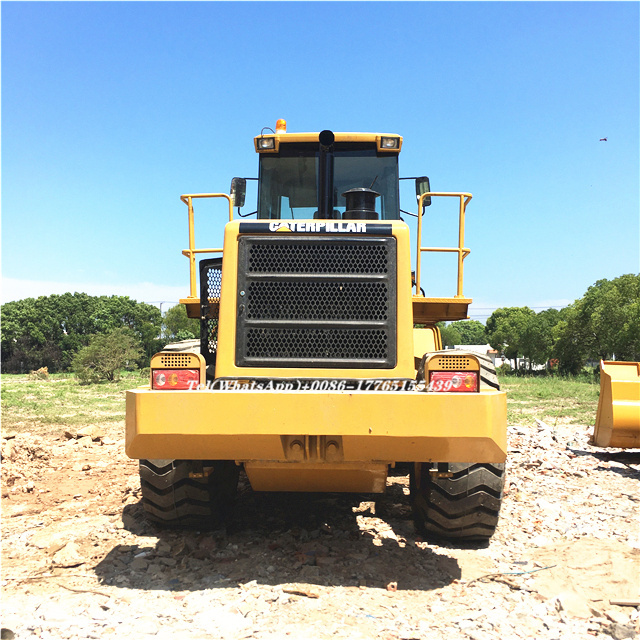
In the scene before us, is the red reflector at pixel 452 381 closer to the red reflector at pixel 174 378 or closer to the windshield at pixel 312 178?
the red reflector at pixel 174 378

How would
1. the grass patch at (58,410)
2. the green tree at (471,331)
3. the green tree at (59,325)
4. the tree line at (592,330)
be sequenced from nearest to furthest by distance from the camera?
the grass patch at (58,410), the tree line at (592,330), the green tree at (59,325), the green tree at (471,331)

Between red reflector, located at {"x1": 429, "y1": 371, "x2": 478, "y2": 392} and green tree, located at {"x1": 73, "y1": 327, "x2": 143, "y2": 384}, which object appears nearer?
red reflector, located at {"x1": 429, "y1": 371, "x2": 478, "y2": 392}

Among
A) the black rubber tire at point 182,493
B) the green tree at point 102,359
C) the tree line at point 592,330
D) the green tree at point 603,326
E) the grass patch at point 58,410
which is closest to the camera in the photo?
the black rubber tire at point 182,493

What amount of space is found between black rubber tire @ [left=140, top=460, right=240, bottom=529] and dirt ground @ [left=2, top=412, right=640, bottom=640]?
0.55 feet

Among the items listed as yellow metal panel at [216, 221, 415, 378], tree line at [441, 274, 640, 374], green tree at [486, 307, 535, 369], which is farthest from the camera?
green tree at [486, 307, 535, 369]

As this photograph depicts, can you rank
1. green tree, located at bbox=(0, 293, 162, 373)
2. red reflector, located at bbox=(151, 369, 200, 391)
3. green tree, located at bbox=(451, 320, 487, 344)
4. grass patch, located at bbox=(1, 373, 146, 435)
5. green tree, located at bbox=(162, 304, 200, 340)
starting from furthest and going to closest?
green tree, located at bbox=(451, 320, 487, 344) < green tree, located at bbox=(0, 293, 162, 373) < green tree, located at bbox=(162, 304, 200, 340) < grass patch, located at bbox=(1, 373, 146, 435) < red reflector, located at bbox=(151, 369, 200, 391)

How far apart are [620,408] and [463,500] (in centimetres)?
494

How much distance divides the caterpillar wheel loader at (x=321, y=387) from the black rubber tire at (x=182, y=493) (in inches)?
0.5

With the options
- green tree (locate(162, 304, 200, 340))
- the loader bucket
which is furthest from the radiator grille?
green tree (locate(162, 304, 200, 340))

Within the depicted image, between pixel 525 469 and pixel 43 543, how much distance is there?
5.78 meters

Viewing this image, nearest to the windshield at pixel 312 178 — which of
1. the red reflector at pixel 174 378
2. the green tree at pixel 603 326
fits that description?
the red reflector at pixel 174 378

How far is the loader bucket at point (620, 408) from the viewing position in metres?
8.43

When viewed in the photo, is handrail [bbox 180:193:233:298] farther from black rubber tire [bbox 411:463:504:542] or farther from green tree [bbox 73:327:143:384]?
green tree [bbox 73:327:143:384]

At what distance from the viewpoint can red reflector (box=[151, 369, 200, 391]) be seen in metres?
4.07
